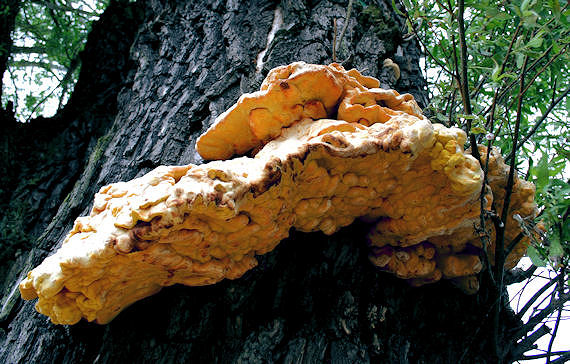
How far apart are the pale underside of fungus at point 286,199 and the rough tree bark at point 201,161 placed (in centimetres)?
21

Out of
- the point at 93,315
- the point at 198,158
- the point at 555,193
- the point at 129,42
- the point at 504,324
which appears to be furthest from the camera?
the point at 129,42

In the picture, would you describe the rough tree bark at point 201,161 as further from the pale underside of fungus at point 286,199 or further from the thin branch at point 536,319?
the thin branch at point 536,319

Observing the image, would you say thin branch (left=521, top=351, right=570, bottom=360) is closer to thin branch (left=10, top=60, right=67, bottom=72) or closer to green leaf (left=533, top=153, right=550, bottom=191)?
green leaf (left=533, top=153, right=550, bottom=191)

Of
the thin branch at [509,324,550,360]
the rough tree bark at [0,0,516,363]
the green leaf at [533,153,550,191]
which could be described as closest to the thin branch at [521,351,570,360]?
the thin branch at [509,324,550,360]

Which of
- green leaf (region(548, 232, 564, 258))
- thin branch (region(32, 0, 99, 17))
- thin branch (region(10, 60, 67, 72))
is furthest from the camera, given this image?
thin branch (region(10, 60, 67, 72))

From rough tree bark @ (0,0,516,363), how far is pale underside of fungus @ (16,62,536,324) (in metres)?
0.21

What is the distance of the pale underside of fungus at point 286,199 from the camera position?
4.49 feet

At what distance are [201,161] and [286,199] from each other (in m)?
0.70

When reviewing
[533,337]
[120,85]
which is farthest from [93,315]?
[533,337]

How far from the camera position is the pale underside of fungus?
1367 mm

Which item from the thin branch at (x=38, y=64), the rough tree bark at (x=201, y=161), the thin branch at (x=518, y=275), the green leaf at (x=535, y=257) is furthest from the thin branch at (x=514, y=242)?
the thin branch at (x=38, y=64)

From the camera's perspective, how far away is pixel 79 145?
10.4 ft

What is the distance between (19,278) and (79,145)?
4.31ft

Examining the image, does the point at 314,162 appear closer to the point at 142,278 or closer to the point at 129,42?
the point at 142,278
